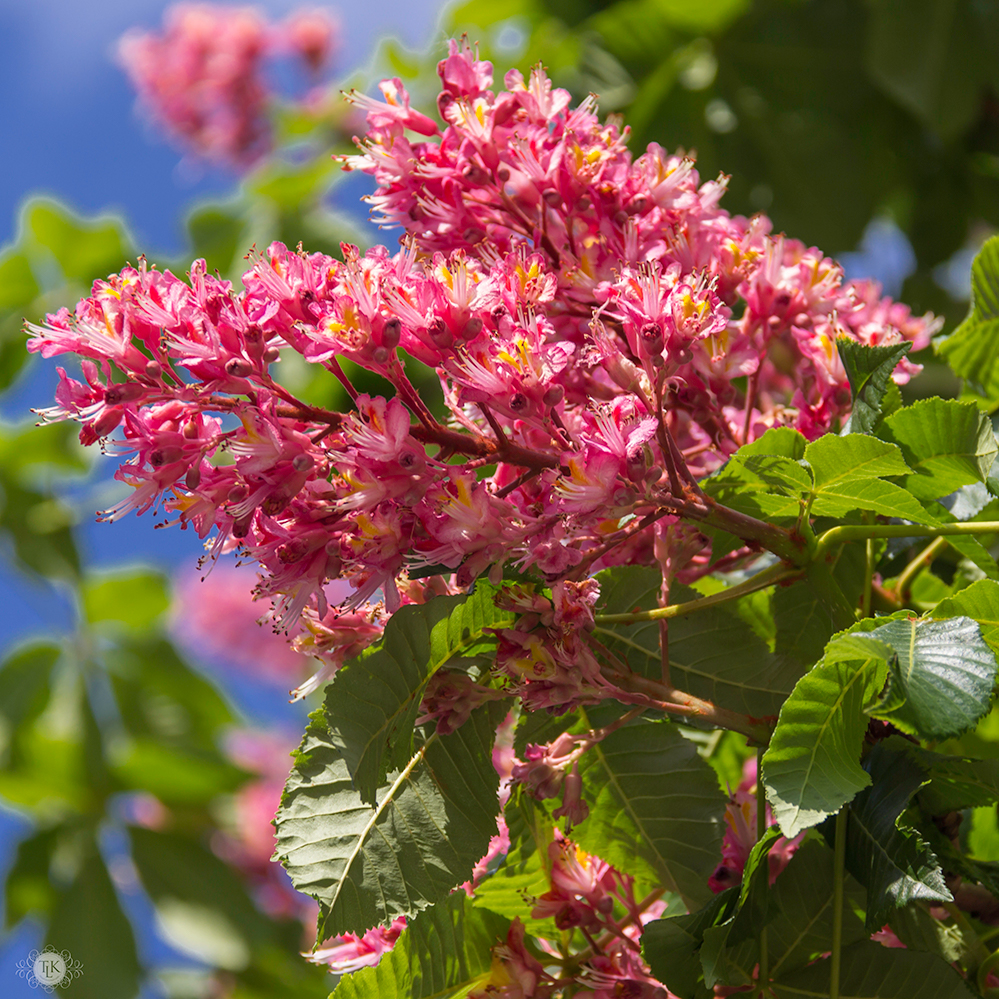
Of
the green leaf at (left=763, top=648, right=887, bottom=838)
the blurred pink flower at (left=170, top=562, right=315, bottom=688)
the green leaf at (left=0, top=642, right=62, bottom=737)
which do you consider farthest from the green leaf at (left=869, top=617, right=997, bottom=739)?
the blurred pink flower at (left=170, top=562, right=315, bottom=688)

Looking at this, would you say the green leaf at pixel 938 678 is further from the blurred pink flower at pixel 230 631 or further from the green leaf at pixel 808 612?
the blurred pink flower at pixel 230 631

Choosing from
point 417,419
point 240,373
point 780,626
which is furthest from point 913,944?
point 240,373

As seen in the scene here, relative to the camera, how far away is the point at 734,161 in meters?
2.77

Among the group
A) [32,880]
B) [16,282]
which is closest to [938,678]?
[32,880]

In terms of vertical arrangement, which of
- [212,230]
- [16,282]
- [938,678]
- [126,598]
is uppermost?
[212,230]

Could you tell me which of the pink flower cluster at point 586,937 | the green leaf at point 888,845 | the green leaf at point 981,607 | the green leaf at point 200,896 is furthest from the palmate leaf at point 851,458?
the green leaf at point 200,896

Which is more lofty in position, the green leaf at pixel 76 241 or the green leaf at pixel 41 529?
the green leaf at pixel 76 241

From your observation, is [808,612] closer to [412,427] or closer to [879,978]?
[879,978]

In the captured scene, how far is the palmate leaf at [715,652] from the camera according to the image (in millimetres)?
1007

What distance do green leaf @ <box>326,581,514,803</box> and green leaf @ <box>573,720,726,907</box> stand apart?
0.64 feet

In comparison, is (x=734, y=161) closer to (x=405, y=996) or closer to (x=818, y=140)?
(x=818, y=140)

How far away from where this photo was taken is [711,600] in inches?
37.9

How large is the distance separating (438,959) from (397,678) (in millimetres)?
281

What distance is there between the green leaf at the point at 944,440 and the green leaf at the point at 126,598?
277 cm
